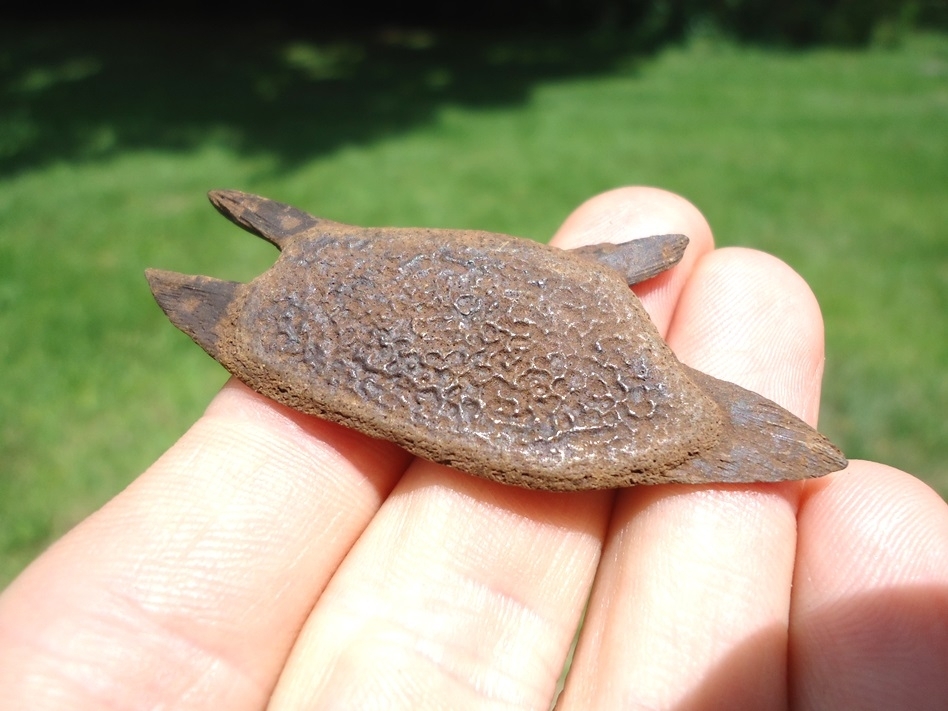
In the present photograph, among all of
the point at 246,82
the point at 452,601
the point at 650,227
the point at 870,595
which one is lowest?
the point at 452,601

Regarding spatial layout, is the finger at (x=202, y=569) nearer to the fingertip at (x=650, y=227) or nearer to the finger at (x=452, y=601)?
the finger at (x=452, y=601)

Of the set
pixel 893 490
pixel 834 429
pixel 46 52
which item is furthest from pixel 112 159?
pixel 893 490

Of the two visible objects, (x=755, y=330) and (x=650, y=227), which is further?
(x=650, y=227)

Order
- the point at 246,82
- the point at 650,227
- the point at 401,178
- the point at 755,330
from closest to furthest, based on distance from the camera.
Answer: the point at 755,330
the point at 650,227
the point at 401,178
the point at 246,82

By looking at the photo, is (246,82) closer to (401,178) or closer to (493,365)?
(401,178)

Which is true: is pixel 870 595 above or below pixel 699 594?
above

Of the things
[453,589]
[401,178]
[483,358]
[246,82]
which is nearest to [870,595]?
[453,589]

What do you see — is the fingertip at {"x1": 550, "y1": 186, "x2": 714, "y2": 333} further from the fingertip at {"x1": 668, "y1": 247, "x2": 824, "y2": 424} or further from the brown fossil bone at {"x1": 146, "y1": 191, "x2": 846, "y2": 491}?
the brown fossil bone at {"x1": 146, "y1": 191, "x2": 846, "y2": 491}

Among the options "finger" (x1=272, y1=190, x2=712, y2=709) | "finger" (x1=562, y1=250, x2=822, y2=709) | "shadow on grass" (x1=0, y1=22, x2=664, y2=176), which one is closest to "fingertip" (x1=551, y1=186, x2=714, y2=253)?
"finger" (x1=562, y1=250, x2=822, y2=709)

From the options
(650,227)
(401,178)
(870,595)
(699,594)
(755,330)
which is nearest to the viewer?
(870,595)
